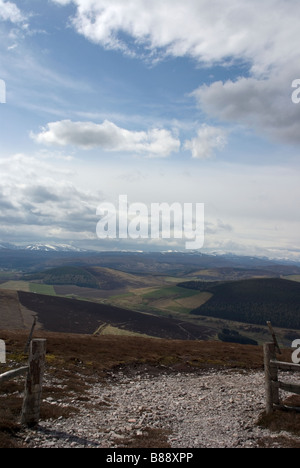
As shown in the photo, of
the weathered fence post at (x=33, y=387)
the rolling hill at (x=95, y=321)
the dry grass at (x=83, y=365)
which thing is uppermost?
the weathered fence post at (x=33, y=387)

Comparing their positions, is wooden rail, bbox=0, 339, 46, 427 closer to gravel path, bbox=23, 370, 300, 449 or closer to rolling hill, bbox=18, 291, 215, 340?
gravel path, bbox=23, 370, 300, 449

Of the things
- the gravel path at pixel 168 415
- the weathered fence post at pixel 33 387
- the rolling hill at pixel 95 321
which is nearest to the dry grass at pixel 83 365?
the weathered fence post at pixel 33 387

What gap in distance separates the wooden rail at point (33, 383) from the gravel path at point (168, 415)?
61 centimetres

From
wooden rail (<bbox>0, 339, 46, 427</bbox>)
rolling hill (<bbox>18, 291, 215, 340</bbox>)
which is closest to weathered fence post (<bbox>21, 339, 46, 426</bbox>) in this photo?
wooden rail (<bbox>0, 339, 46, 427</bbox>)

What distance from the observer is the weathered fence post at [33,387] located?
13.3 m

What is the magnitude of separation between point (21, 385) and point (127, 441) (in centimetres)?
1109

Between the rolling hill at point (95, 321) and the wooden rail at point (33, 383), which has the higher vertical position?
the wooden rail at point (33, 383)

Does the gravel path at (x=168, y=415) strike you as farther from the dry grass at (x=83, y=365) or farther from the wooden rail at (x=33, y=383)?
the dry grass at (x=83, y=365)

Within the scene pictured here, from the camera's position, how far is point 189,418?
1688 centimetres

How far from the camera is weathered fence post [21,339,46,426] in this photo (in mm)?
13273

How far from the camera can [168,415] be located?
57.0 feet
